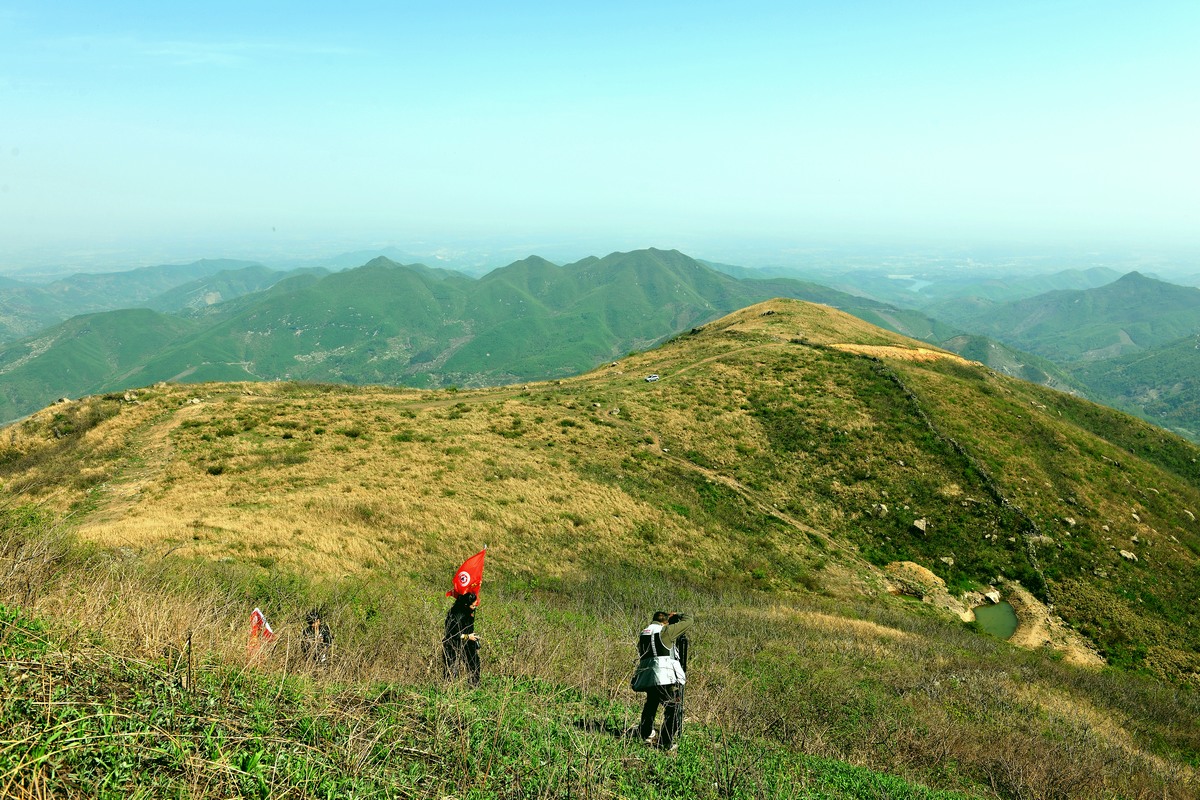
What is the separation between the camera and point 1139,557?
2616 centimetres

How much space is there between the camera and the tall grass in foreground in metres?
4.36

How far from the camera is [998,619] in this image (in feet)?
76.9

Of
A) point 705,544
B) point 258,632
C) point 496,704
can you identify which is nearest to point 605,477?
point 705,544

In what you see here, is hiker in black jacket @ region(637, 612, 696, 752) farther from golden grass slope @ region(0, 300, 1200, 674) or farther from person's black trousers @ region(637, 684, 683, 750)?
golden grass slope @ region(0, 300, 1200, 674)

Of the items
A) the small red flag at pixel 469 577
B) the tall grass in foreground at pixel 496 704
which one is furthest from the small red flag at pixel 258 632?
the small red flag at pixel 469 577

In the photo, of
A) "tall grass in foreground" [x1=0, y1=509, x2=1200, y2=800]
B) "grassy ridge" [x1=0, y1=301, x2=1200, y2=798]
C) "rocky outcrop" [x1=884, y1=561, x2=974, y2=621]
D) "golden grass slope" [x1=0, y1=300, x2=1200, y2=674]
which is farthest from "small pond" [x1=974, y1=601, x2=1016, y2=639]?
"tall grass in foreground" [x1=0, y1=509, x2=1200, y2=800]

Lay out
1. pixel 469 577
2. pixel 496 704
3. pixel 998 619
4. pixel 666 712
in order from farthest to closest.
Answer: pixel 998 619, pixel 469 577, pixel 666 712, pixel 496 704

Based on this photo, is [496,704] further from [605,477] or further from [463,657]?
[605,477]

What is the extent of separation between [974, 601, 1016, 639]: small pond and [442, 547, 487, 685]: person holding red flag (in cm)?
2324

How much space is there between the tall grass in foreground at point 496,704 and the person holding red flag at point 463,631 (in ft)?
1.49

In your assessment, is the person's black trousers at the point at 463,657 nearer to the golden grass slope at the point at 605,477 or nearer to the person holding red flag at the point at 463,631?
the person holding red flag at the point at 463,631

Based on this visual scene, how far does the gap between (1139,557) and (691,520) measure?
71.8 feet

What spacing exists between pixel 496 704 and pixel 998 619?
83.4 ft

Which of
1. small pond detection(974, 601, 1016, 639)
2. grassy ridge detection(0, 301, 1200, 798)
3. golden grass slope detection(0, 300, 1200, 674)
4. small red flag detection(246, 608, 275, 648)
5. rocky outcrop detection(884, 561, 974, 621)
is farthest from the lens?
rocky outcrop detection(884, 561, 974, 621)
